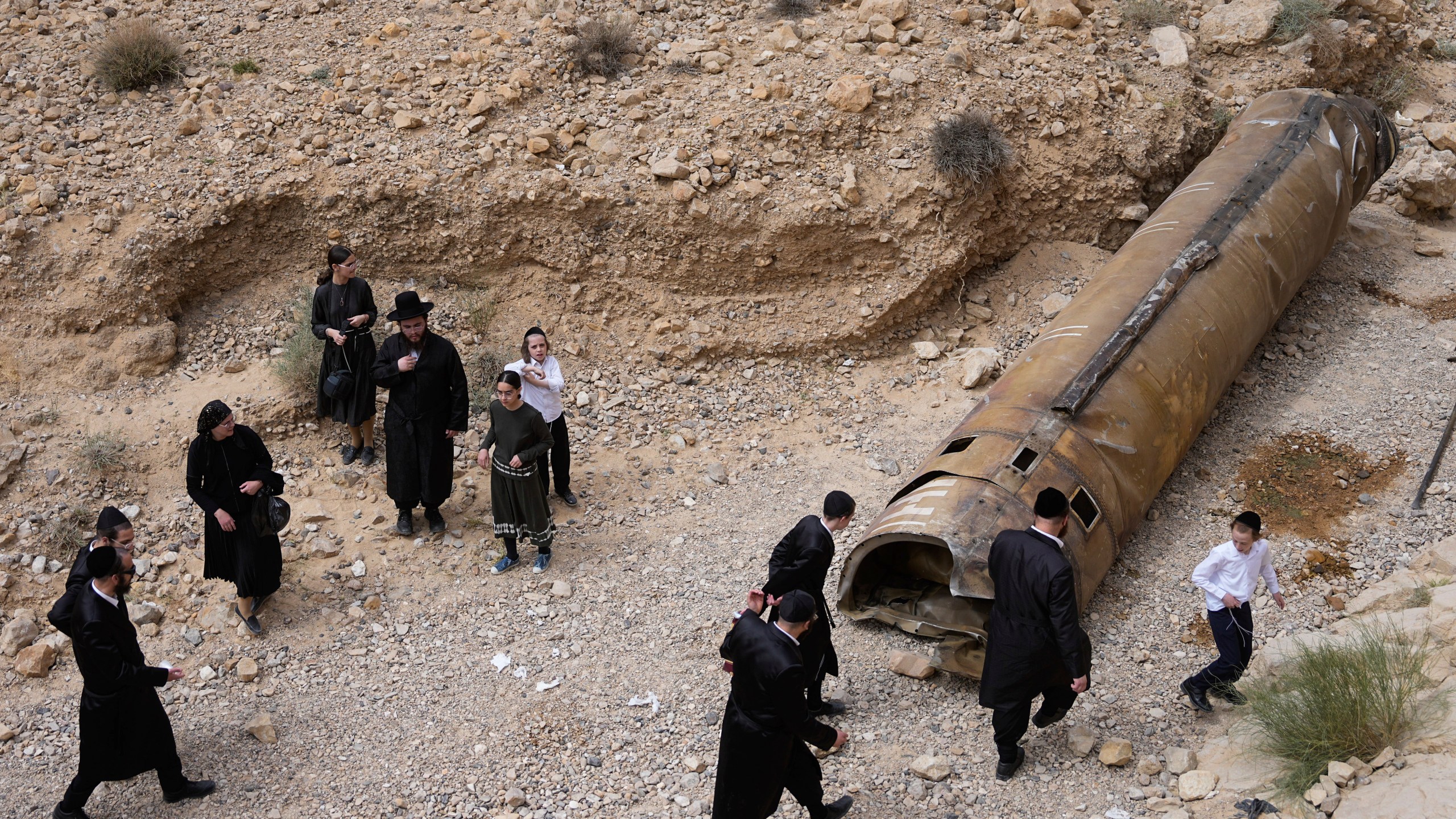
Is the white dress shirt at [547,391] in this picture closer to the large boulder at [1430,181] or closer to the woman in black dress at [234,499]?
the woman in black dress at [234,499]

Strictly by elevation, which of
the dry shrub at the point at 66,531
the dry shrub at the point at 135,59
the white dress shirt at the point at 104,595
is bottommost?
the dry shrub at the point at 66,531

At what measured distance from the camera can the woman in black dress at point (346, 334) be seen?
6770 mm

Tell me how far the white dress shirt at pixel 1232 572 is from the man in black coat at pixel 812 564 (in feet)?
5.63

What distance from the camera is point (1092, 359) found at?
6168mm

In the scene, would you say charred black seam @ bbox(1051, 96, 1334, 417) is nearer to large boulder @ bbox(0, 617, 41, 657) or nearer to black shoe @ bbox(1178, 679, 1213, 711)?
black shoe @ bbox(1178, 679, 1213, 711)

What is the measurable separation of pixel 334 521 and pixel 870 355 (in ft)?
13.9

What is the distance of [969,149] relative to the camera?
8.27 meters

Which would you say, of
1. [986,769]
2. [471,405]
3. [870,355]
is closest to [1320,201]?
[870,355]

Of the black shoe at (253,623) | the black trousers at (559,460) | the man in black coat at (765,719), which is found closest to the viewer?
the man in black coat at (765,719)

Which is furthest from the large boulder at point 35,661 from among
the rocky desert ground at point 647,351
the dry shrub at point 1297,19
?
the dry shrub at point 1297,19

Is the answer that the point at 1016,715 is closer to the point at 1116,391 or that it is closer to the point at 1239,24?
the point at 1116,391

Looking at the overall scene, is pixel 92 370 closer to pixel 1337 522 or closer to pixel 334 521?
pixel 334 521

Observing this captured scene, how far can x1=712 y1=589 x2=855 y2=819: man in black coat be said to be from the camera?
4.07 metres

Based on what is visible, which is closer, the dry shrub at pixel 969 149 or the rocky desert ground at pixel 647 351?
the rocky desert ground at pixel 647 351
